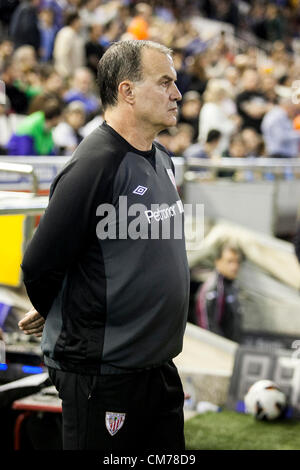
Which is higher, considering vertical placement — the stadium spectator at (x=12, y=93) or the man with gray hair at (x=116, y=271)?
the stadium spectator at (x=12, y=93)

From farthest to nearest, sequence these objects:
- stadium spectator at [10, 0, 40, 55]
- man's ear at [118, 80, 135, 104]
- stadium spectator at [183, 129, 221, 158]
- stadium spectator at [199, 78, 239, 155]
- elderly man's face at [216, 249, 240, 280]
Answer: stadium spectator at [10, 0, 40, 55] < stadium spectator at [199, 78, 239, 155] < stadium spectator at [183, 129, 221, 158] < elderly man's face at [216, 249, 240, 280] < man's ear at [118, 80, 135, 104]

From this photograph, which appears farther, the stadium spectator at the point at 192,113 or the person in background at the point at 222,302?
the stadium spectator at the point at 192,113

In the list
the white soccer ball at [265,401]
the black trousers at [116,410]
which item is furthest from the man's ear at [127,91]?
the white soccer ball at [265,401]

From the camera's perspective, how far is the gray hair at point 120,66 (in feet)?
8.54

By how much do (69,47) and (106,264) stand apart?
941 centimetres

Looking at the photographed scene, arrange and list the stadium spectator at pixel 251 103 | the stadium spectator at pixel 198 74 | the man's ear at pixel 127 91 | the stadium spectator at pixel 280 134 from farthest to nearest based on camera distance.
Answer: the stadium spectator at pixel 198 74
the stadium spectator at pixel 251 103
the stadium spectator at pixel 280 134
the man's ear at pixel 127 91

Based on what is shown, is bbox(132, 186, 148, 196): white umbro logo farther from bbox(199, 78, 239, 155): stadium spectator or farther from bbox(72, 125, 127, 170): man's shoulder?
bbox(199, 78, 239, 155): stadium spectator

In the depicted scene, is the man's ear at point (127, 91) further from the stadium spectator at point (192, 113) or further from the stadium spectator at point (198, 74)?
the stadium spectator at point (198, 74)

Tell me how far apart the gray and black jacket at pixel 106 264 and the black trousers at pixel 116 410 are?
51 mm

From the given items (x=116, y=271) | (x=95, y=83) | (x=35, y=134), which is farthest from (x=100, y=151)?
(x=95, y=83)

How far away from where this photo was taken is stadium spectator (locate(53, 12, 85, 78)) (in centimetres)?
1140

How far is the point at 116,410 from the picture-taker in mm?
2582

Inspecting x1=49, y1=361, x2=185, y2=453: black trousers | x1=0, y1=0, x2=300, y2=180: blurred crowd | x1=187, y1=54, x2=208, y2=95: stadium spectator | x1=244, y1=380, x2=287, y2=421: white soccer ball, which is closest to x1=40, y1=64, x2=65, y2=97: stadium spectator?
x1=0, y1=0, x2=300, y2=180: blurred crowd

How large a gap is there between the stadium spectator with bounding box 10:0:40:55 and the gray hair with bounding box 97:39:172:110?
8.96 m
